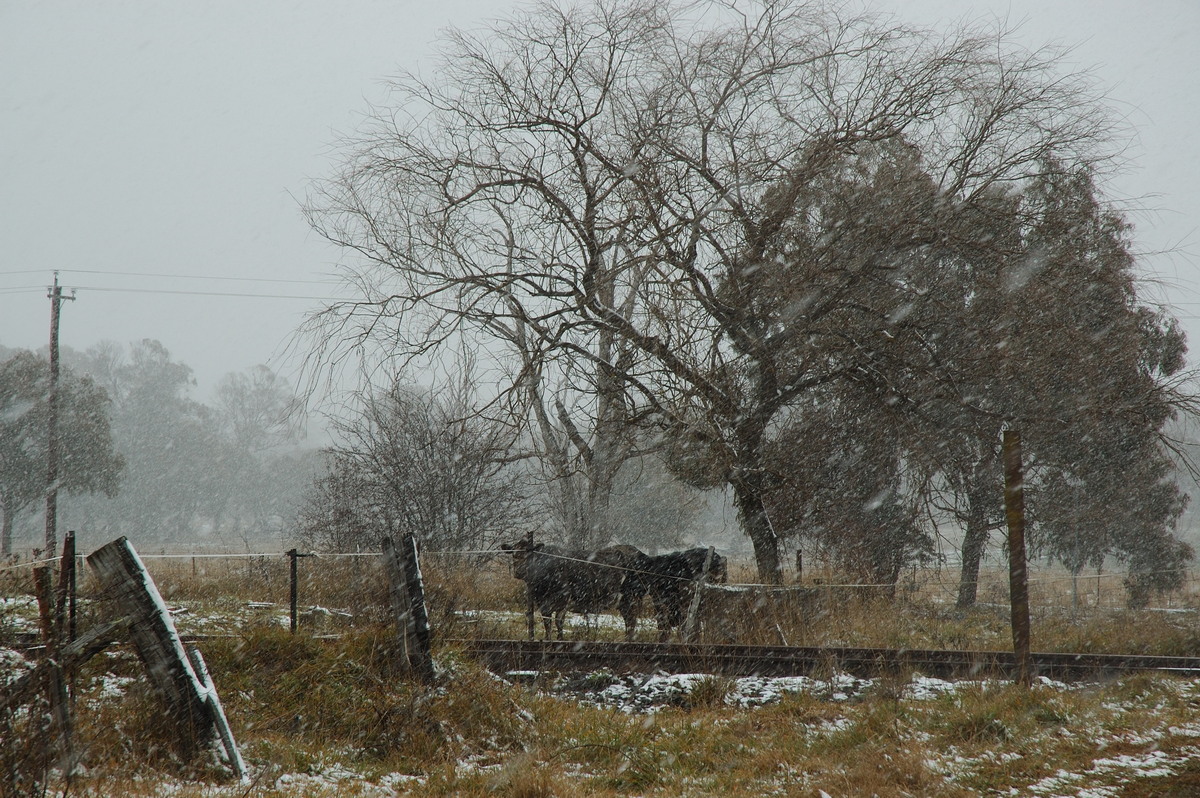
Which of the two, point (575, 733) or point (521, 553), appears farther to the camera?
point (521, 553)

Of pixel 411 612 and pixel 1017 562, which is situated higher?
pixel 1017 562

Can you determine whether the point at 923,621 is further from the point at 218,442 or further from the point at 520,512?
the point at 218,442

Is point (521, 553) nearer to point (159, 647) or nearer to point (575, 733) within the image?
point (575, 733)

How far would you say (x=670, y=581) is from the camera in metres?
10.1

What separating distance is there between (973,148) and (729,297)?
4246 mm

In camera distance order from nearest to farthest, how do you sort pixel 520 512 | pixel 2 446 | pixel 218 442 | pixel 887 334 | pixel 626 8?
1. pixel 626 8
2. pixel 887 334
3. pixel 520 512
4. pixel 2 446
5. pixel 218 442

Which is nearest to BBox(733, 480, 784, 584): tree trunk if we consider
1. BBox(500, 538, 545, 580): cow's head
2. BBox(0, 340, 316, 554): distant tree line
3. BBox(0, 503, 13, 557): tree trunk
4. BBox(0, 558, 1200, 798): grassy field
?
BBox(500, 538, 545, 580): cow's head

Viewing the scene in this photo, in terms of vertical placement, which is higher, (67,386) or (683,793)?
(67,386)

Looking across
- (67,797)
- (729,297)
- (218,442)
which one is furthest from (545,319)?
(218,442)

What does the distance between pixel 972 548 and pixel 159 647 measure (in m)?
17.9

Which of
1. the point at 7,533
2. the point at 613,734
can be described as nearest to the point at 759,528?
the point at 613,734

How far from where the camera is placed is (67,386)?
3584 centimetres

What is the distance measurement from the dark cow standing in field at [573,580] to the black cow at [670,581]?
13cm

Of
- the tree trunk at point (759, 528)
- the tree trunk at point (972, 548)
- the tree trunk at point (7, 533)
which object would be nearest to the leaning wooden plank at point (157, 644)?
the tree trunk at point (759, 528)
